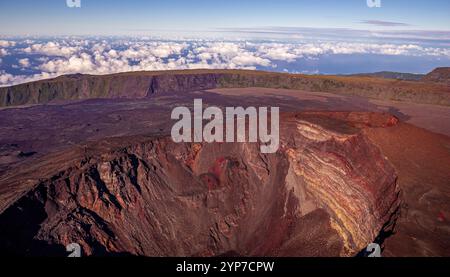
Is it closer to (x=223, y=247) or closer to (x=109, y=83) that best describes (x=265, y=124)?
(x=223, y=247)

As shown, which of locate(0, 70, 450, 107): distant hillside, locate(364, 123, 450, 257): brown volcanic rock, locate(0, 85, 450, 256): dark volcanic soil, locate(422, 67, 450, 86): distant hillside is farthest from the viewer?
locate(422, 67, 450, 86): distant hillside

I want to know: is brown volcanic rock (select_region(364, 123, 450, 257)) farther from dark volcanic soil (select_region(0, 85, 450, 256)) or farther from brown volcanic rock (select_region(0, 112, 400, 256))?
brown volcanic rock (select_region(0, 112, 400, 256))

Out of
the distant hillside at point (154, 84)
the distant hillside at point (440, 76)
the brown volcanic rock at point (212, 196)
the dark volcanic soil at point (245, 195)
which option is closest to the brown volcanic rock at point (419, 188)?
the dark volcanic soil at point (245, 195)

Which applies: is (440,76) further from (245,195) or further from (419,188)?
(419,188)

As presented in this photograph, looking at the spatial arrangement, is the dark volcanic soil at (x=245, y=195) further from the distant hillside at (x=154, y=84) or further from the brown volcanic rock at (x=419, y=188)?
the distant hillside at (x=154, y=84)

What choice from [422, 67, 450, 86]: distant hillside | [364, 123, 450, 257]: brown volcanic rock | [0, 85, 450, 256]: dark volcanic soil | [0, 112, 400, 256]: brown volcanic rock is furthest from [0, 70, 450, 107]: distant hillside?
[364, 123, 450, 257]: brown volcanic rock

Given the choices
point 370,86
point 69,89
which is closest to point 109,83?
point 69,89

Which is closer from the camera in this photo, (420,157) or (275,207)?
(420,157)
